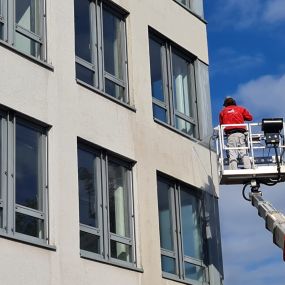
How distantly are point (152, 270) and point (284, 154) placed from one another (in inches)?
168

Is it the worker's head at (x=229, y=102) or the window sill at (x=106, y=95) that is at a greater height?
the worker's head at (x=229, y=102)

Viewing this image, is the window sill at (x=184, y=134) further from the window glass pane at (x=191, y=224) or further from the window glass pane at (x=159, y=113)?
the window glass pane at (x=191, y=224)

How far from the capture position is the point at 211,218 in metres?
21.3

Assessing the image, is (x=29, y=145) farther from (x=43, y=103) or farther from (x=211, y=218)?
(x=211, y=218)

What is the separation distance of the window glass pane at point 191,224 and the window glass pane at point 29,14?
539 centimetres

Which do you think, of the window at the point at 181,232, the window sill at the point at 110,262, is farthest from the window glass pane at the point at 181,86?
the window sill at the point at 110,262

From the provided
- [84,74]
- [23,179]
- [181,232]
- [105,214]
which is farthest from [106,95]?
[181,232]

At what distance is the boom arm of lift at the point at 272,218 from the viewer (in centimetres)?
1808

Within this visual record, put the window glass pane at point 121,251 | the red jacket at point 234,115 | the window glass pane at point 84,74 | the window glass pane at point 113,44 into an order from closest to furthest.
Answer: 1. the window glass pane at point 121,251
2. the window glass pane at point 84,74
3. the window glass pane at point 113,44
4. the red jacket at point 234,115

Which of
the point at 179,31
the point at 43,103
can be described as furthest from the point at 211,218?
the point at 43,103

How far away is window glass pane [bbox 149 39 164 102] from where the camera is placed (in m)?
20.7

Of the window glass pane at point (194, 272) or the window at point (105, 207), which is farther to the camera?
the window glass pane at point (194, 272)

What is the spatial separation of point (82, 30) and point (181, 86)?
3893 mm

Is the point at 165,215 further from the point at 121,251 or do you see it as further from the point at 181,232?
the point at 121,251
